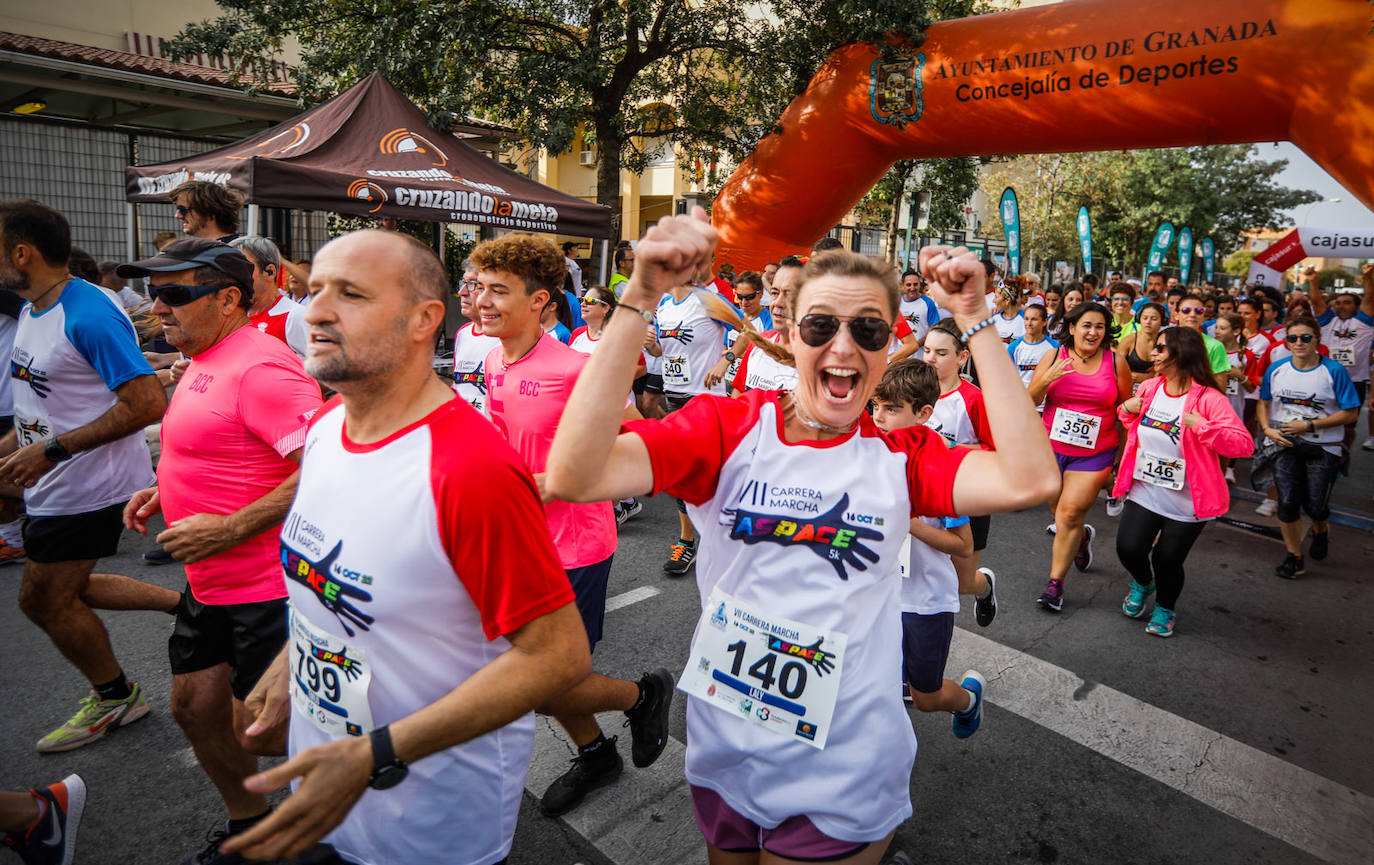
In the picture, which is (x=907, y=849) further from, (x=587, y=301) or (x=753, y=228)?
(x=753, y=228)

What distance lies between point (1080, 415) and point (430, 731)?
529 cm

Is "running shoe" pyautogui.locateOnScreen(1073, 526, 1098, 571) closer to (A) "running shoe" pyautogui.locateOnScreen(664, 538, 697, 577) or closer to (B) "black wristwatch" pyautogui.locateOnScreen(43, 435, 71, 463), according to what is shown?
(A) "running shoe" pyautogui.locateOnScreen(664, 538, 697, 577)

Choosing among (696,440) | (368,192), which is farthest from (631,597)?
(368,192)

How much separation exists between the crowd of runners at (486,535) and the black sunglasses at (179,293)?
12 millimetres

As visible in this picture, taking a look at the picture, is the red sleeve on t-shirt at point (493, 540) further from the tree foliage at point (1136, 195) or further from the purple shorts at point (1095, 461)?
the tree foliage at point (1136, 195)

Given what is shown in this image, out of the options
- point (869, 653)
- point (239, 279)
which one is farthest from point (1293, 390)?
point (239, 279)

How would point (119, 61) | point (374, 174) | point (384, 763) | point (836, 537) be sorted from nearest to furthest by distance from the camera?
point (384, 763)
point (836, 537)
point (374, 174)
point (119, 61)

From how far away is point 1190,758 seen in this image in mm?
3596

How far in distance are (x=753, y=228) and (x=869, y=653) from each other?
951 centimetres

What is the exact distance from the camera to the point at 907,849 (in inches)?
115

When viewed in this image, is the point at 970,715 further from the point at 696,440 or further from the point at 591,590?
the point at 696,440

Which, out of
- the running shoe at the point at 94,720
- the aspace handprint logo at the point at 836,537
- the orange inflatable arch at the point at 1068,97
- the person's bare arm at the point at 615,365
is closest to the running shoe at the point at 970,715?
the aspace handprint logo at the point at 836,537

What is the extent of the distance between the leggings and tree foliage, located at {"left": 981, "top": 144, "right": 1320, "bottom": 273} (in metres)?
27.5

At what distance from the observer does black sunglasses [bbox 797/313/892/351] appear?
1.80 meters
